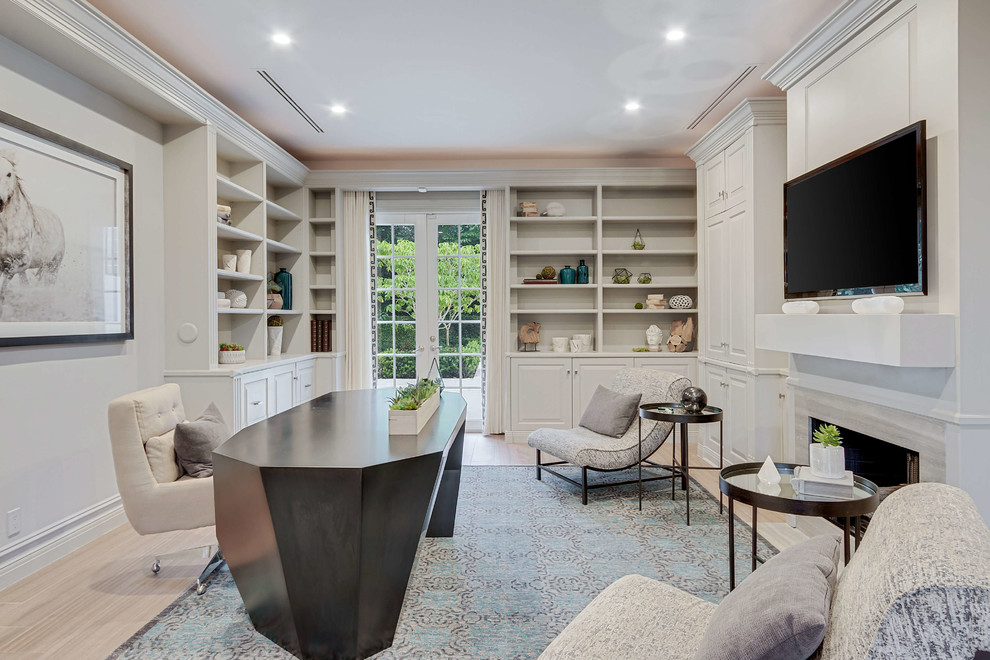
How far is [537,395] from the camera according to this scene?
5.80 m

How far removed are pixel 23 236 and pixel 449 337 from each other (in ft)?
12.9

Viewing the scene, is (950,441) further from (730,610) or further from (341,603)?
(341,603)

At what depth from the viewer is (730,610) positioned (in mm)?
1167

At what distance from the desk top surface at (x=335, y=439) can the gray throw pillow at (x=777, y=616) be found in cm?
118

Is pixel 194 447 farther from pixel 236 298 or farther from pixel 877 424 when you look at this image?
pixel 877 424

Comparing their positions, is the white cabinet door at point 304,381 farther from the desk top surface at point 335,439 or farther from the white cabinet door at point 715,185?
the white cabinet door at point 715,185

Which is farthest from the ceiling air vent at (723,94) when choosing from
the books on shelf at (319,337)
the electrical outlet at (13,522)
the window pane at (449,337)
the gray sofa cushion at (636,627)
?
the electrical outlet at (13,522)

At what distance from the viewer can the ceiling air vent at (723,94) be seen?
154 inches

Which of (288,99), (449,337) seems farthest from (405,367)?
(288,99)

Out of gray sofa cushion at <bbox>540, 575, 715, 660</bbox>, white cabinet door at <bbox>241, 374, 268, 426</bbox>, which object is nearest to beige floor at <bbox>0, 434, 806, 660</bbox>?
white cabinet door at <bbox>241, 374, 268, 426</bbox>

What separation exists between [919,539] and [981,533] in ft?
0.45


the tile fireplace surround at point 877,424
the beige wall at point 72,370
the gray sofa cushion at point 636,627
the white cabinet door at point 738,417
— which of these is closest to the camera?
the gray sofa cushion at point 636,627

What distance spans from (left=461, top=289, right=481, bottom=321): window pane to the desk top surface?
319 centimetres

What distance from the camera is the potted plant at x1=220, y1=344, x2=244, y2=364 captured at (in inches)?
168
